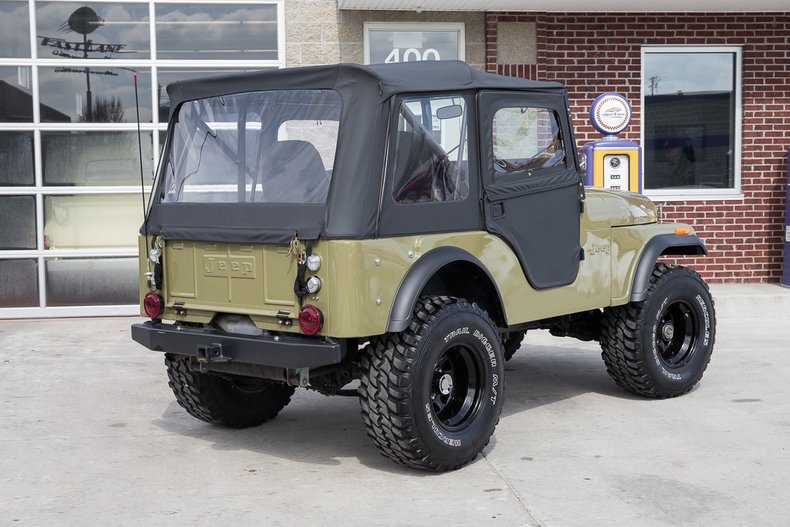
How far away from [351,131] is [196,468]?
1.91m

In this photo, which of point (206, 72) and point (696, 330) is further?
point (206, 72)

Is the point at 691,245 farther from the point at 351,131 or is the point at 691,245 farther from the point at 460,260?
the point at 351,131

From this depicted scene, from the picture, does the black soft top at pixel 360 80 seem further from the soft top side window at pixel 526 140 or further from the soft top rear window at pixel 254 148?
the soft top side window at pixel 526 140

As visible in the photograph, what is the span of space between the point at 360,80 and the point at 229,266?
1159 mm

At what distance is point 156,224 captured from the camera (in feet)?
19.0

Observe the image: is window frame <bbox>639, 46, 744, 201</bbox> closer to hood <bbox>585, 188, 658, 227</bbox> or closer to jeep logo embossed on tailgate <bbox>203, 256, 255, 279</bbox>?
hood <bbox>585, 188, 658, 227</bbox>

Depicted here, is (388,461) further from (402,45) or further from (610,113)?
(402,45)

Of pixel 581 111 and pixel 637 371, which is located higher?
pixel 581 111

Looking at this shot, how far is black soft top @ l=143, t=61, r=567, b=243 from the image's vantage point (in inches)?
199

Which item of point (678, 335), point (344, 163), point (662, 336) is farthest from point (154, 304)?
point (678, 335)

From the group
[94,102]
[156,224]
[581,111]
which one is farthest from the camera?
[581,111]

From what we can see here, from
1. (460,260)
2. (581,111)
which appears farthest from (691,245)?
(581,111)

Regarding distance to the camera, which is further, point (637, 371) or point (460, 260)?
point (637, 371)

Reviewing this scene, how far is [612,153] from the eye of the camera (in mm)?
10289
